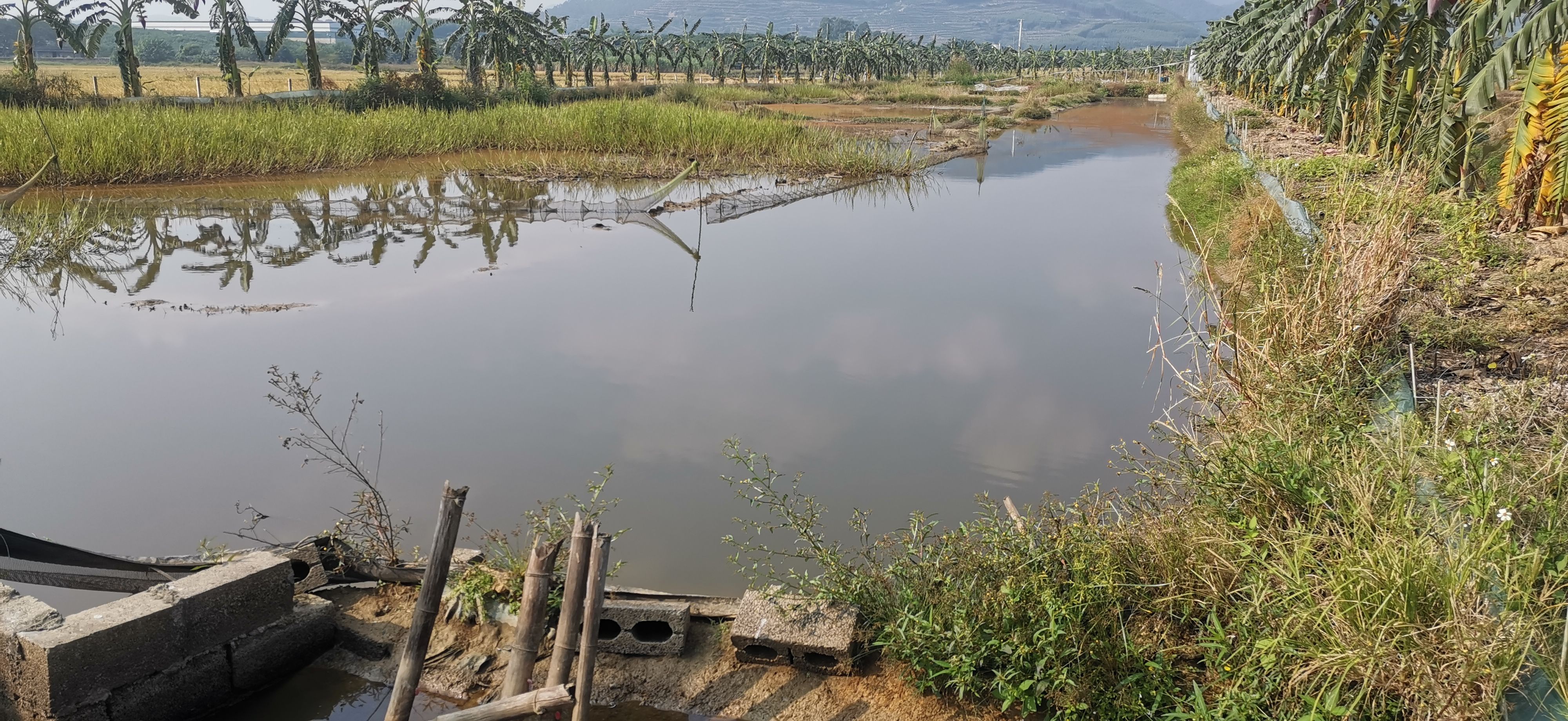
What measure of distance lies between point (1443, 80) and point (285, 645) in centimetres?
846

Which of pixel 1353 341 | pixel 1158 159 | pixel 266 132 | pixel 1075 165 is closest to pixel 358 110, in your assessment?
pixel 266 132

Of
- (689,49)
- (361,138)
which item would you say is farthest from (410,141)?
(689,49)

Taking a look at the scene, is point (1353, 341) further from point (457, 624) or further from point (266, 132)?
point (266, 132)

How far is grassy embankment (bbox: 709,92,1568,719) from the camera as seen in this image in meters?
2.39

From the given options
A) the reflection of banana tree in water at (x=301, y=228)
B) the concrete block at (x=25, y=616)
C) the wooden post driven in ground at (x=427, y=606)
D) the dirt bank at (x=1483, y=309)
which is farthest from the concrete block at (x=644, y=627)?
the reflection of banana tree in water at (x=301, y=228)

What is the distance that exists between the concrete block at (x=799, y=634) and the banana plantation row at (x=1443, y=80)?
4.51 metres

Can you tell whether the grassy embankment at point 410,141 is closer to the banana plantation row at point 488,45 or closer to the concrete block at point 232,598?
the banana plantation row at point 488,45

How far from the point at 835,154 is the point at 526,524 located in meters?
11.7

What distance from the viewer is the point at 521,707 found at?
2.51 m

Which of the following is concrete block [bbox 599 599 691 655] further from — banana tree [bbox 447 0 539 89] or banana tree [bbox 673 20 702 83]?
banana tree [bbox 673 20 702 83]


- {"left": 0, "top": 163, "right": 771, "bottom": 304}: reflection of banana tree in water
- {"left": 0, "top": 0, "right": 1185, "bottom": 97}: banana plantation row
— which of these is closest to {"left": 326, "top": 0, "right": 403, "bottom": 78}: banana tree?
{"left": 0, "top": 0, "right": 1185, "bottom": 97}: banana plantation row

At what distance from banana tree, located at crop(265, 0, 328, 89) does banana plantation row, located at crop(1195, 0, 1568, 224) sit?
21733 millimetres

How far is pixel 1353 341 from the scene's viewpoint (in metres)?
4.18

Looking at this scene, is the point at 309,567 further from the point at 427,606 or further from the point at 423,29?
the point at 423,29
